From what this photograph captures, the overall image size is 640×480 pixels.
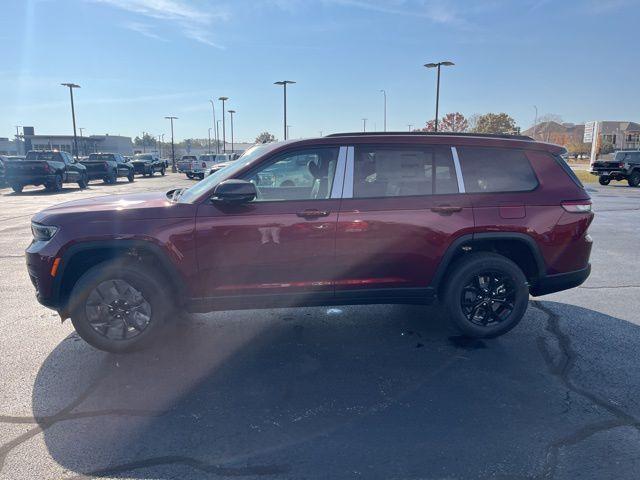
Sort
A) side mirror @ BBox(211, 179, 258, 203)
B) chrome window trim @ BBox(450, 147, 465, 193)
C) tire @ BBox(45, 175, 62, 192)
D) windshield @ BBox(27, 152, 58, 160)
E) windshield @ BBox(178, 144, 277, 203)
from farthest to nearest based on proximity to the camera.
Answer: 1. windshield @ BBox(27, 152, 58, 160)
2. tire @ BBox(45, 175, 62, 192)
3. chrome window trim @ BBox(450, 147, 465, 193)
4. windshield @ BBox(178, 144, 277, 203)
5. side mirror @ BBox(211, 179, 258, 203)

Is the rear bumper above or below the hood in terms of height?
below

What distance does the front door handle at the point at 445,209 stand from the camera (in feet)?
13.1

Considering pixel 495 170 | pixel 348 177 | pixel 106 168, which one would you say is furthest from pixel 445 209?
pixel 106 168

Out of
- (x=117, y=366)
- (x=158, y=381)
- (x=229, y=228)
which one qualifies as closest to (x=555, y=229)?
(x=229, y=228)

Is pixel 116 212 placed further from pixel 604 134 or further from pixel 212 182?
pixel 604 134

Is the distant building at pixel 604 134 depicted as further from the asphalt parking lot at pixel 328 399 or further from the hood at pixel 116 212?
the hood at pixel 116 212

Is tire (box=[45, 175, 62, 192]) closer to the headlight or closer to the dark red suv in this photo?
the dark red suv

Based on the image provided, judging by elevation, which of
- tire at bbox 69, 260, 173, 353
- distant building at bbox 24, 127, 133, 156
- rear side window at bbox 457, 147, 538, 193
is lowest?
tire at bbox 69, 260, 173, 353

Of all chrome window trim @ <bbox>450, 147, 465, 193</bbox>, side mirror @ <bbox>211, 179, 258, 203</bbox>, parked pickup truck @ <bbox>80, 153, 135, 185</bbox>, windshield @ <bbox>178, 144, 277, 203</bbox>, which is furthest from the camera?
parked pickup truck @ <bbox>80, 153, 135, 185</bbox>

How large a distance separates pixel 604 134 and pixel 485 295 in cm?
11642

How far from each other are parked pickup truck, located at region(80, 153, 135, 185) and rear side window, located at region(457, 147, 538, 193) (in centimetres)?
2704

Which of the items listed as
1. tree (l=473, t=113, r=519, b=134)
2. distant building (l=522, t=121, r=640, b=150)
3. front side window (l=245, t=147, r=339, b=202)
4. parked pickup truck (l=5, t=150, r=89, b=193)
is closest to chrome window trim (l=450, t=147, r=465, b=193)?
front side window (l=245, t=147, r=339, b=202)

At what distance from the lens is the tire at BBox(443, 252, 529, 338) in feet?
13.6

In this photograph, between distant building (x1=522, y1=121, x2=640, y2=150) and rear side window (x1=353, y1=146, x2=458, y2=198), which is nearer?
rear side window (x1=353, y1=146, x2=458, y2=198)
